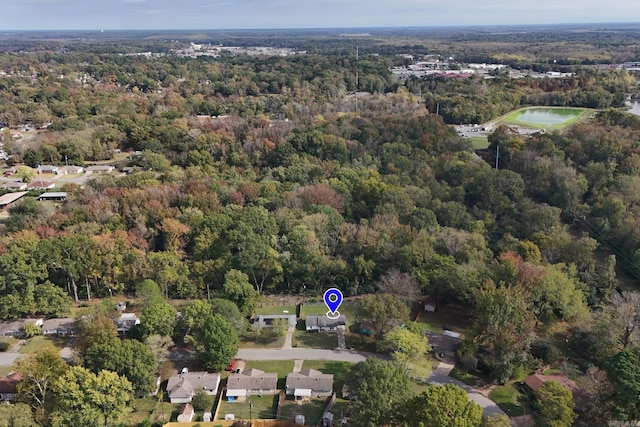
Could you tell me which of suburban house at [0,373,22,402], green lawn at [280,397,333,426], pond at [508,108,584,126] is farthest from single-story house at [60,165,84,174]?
pond at [508,108,584,126]

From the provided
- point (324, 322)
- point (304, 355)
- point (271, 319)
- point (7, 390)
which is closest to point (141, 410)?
point (7, 390)

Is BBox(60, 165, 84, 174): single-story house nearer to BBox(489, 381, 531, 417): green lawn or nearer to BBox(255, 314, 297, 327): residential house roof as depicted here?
BBox(255, 314, 297, 327): residential house roof

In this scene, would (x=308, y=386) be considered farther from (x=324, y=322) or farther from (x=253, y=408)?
(x=324, y=322)

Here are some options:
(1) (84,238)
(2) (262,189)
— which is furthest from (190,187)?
(1) (84,238)

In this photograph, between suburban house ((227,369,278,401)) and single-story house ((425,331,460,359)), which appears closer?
suburban house ((227,369,278,401))

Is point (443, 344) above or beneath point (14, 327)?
beneath

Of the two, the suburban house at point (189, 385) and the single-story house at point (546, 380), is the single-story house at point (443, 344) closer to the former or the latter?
the single-story house at point (546, 380)
